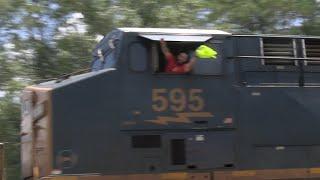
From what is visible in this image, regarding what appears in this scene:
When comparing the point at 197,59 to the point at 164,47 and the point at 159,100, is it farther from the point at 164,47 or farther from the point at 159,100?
the point at 159,100

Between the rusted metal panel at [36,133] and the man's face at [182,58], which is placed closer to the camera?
the rusted metal panel at [36,133]

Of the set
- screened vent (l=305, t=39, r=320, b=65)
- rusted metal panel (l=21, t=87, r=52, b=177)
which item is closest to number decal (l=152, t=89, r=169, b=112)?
rusted metal panel (l=21, t=87, r=52, b=177)

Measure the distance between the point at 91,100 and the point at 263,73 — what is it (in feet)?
8.48

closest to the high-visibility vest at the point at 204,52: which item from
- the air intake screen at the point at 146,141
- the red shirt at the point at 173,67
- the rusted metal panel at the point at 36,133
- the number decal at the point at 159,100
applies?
the red shirt at the point at 173,67

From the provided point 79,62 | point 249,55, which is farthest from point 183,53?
point 79,62

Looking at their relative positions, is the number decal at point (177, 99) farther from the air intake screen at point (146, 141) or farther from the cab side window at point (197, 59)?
the air intake screen at point (146, 141)

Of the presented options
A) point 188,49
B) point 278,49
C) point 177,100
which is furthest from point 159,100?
point 278,49

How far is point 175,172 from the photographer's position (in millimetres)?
7145

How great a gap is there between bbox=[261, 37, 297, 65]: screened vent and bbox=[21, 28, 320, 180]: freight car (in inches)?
0.6

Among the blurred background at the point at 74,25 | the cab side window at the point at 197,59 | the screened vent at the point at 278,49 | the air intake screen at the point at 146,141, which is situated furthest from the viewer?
the blurred background at the point at 74,25

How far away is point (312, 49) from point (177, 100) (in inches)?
93.9

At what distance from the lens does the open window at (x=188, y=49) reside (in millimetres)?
7246

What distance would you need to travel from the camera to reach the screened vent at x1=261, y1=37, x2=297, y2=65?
7969 millimetres

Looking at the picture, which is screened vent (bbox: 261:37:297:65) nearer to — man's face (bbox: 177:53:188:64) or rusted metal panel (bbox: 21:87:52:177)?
man's face (bbox: 177:53:188:64)
